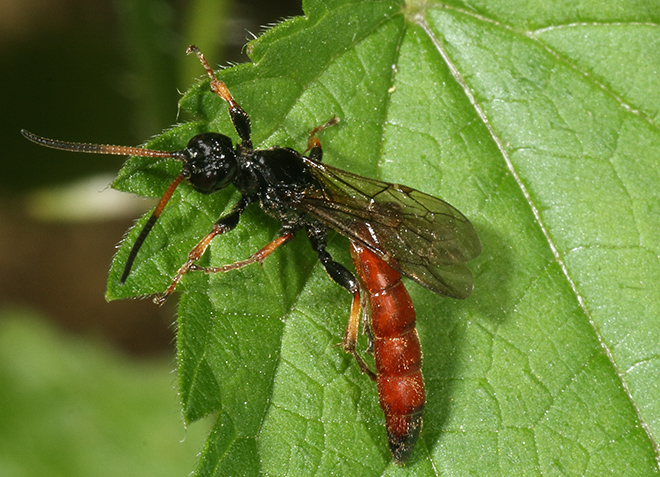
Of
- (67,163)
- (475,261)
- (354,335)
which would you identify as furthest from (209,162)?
(67,163)

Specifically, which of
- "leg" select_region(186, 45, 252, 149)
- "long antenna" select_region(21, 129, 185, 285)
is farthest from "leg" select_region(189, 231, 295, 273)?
"leg" select_region(186, 45, 252, 149)

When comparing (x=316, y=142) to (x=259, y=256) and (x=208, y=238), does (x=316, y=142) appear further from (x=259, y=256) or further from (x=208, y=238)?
(x=208, y=238)

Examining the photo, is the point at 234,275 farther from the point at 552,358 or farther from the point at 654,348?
the point at 654,348

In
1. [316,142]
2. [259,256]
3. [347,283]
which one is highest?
[316,142]

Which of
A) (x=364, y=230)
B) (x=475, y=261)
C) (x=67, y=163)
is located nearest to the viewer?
(x=364, y=230)

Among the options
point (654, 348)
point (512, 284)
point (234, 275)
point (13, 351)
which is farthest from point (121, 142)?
point (654, 348)

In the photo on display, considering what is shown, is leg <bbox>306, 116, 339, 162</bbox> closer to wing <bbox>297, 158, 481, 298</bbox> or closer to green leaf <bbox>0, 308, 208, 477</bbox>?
wing <bbox>297, 158, 481, 298</bbox>
